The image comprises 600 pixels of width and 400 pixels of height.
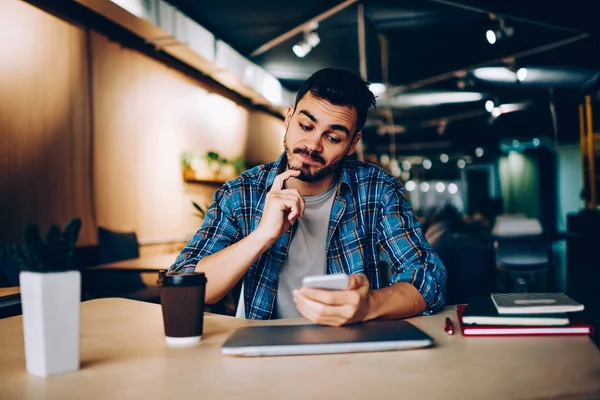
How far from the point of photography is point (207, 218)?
1.85 meters

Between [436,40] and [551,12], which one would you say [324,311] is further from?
[436,40]

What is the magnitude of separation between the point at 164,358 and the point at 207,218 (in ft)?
2.81

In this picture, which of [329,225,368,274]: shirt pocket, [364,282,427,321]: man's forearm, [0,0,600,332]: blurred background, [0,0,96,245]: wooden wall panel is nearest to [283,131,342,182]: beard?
[329,225,368,274]: shirt pocket

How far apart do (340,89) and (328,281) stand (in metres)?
0.97

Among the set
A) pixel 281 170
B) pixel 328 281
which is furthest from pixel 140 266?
pixel 328 281

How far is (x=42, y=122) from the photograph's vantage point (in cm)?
406

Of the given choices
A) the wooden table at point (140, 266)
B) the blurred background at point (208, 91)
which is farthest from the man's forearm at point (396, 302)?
the wooden table at point (140, 266)

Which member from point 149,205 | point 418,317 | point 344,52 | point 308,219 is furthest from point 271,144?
point 418,317

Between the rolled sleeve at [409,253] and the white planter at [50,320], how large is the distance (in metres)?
0.92

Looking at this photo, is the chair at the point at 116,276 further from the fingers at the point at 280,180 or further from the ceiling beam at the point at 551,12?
the ceiling beam at the point at 551,12

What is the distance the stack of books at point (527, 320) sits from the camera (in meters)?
1.13

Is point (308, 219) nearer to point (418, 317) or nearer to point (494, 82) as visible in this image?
point (418, 317)

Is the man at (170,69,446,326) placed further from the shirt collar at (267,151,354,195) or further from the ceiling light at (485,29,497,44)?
the ceiling light at (485,29,497,44)

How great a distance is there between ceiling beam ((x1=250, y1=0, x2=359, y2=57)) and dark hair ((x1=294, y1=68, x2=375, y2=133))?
12.4 ft
